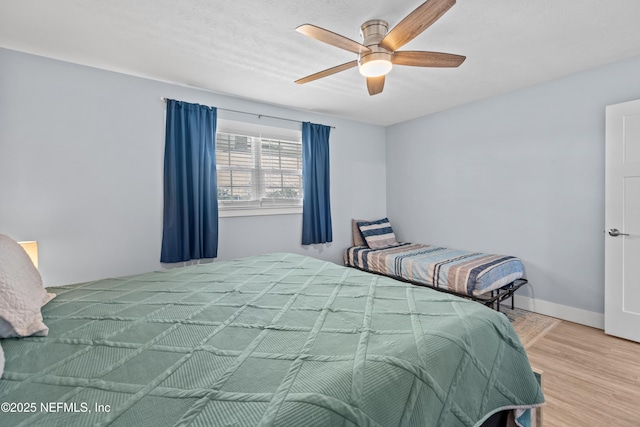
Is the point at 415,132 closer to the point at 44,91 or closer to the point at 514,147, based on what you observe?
the point at 514,147

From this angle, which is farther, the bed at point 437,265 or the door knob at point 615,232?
the bed at point 437,265

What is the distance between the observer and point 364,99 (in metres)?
3.56

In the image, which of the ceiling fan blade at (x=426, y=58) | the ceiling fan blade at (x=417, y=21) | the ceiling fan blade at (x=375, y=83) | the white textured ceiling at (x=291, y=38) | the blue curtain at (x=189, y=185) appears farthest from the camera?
the blue curtain at (x=189, y=185)

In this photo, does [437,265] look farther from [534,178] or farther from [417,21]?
[417,21]

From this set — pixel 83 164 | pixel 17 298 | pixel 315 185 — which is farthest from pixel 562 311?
pixel 83 164

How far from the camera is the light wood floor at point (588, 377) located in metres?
1.71

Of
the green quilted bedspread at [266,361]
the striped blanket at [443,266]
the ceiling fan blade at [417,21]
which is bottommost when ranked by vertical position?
the striped blanket at [443,266]

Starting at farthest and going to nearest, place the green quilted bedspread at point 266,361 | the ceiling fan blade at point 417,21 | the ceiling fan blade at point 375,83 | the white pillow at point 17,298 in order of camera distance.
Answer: the ceiling fan blade at point 375,83, the ceiling fan blade at point 417,21, the white pillow at point 17,298, the green quilted bedspread at point 266,361

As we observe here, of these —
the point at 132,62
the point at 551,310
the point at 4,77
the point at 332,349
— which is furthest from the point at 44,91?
the point at 551,310

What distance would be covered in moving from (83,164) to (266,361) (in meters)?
2.68

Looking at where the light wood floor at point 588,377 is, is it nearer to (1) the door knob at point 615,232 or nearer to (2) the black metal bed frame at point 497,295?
(2) the black metal bed frame at point 497,295

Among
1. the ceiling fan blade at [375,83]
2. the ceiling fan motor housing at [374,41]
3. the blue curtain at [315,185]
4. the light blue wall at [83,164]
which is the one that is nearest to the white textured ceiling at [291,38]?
the ceiling fan motor housing at [374,41]

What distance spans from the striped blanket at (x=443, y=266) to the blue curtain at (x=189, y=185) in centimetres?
201

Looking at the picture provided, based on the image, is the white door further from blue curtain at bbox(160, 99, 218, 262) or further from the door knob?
blue curtain at bbox(160, 99, 218, 262)
